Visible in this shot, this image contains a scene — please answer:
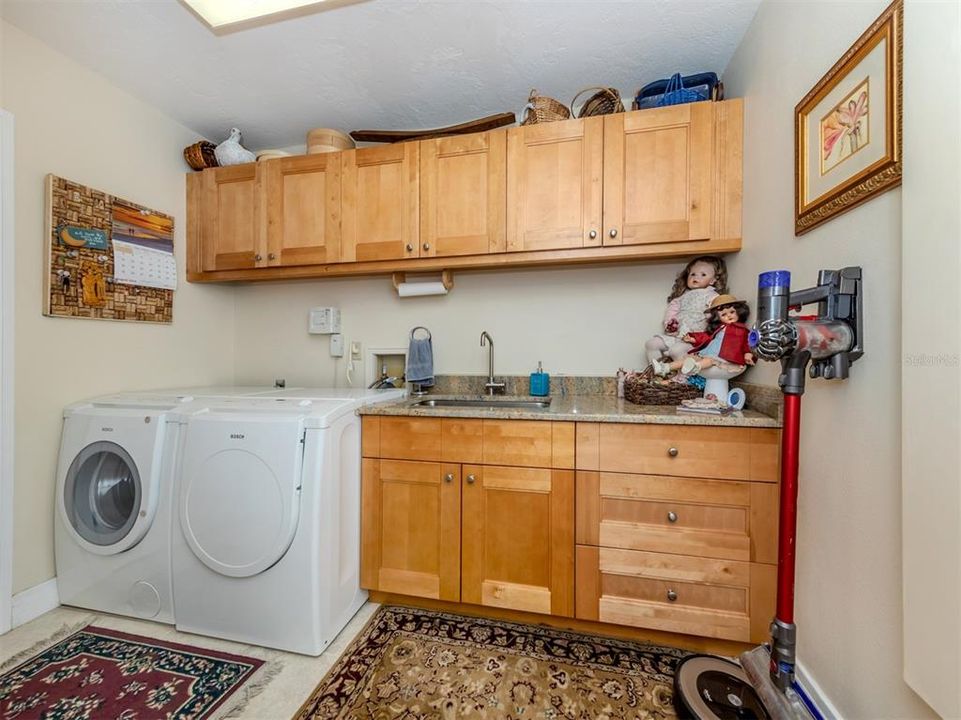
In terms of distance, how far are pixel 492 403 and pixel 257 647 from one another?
138 centimetres

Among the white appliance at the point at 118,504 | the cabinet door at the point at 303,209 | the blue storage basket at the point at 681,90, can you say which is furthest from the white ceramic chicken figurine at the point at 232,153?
the blue storage basket at the point at 681,90

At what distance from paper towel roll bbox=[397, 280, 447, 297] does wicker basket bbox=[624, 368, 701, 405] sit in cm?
109

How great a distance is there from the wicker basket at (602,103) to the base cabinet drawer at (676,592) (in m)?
1.89

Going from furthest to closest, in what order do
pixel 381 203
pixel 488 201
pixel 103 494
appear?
pixel 381 203 < pixel 488 201 < pixel 103 494

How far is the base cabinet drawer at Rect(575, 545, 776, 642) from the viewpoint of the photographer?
4.33ft

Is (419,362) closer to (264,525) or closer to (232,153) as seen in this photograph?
(264,525)

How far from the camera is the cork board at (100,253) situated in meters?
1.65

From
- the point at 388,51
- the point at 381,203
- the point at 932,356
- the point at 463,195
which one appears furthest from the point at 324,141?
the point at 932,356

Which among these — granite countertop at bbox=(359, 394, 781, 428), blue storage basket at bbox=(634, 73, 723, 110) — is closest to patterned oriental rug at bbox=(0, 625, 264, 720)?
granite countertop at bbox=(359, 394, 781, 428)

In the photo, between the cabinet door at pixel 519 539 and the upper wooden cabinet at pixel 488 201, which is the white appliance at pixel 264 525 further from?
the upper wooden cabinet at pixel 488 201

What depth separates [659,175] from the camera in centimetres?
165

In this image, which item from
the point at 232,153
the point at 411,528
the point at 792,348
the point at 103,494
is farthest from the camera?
the point at 232,153

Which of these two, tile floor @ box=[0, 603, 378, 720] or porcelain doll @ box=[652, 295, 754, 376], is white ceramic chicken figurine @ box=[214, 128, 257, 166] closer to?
tile floor @ box=[0, 603, 378, 720]

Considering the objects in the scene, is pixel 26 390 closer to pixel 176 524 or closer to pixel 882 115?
pixel 176 524
